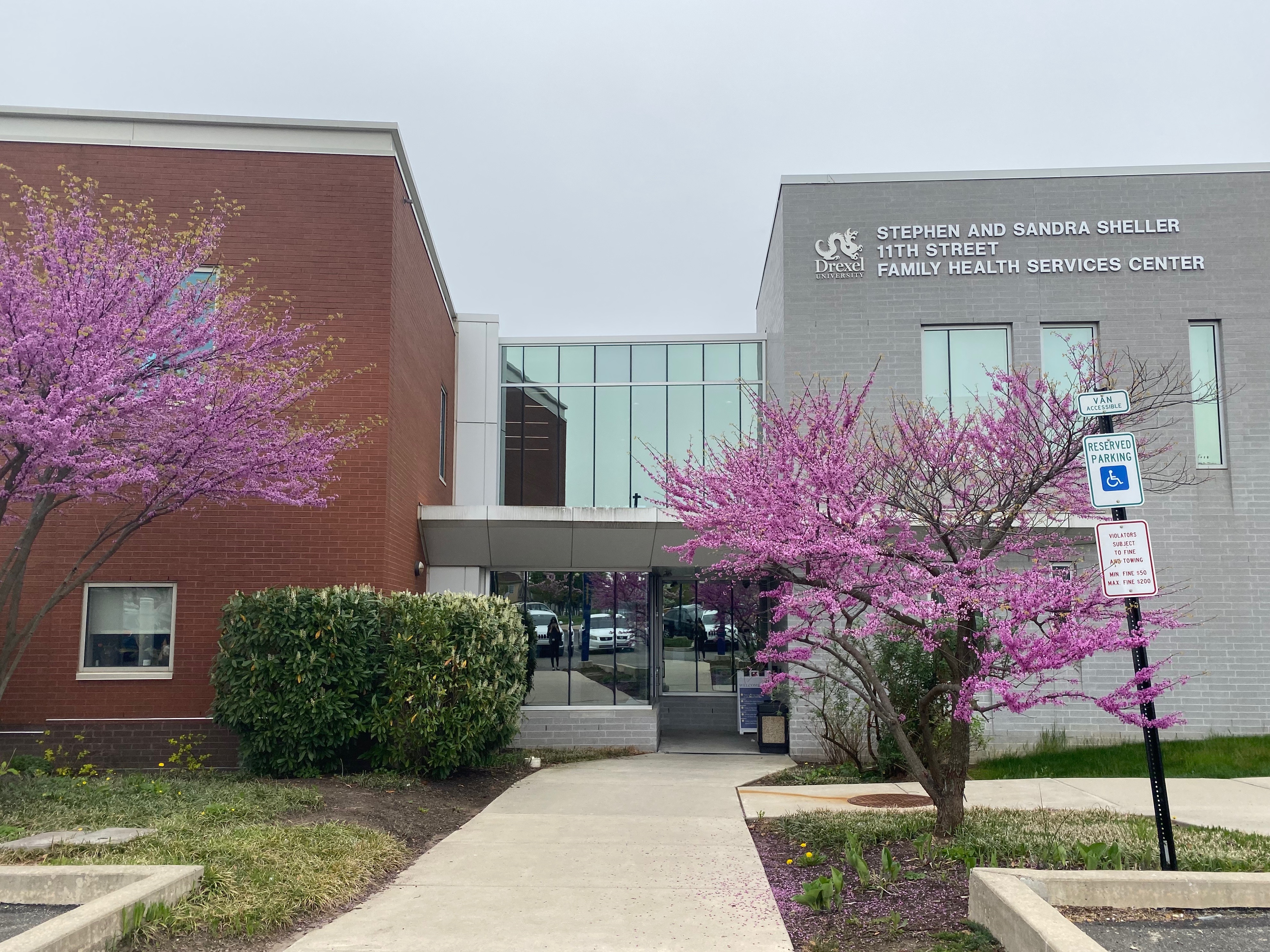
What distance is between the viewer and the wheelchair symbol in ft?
22.4

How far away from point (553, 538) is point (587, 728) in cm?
293

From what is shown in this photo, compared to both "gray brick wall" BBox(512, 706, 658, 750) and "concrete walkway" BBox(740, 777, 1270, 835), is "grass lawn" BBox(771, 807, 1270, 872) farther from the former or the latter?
"gray brick wall" BBox(512, 706, 658, 750)

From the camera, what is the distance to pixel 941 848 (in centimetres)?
783

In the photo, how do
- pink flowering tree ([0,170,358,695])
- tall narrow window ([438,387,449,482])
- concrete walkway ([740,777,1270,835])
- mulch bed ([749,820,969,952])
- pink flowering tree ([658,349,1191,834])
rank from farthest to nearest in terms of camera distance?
tall narrow window ([438,387,449,482]) < concrete walkway ([740,777,1270,835]) < pink flowering tree ([0,170,358,695]) < pink flowering tree ([658,349,1191,834]) < mulch bed ([749,820,969,952])

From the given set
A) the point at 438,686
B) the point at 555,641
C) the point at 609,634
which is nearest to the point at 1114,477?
the point at 438,686

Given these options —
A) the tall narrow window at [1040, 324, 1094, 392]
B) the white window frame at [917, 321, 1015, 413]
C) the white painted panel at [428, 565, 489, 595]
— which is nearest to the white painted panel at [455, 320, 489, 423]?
the white painted panel at [428, 565, 489, 595]

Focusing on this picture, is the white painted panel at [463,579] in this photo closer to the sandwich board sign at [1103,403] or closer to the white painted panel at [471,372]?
the white painted panel at [471,372]

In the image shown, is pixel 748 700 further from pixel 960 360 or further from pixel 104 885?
pixel 104 885

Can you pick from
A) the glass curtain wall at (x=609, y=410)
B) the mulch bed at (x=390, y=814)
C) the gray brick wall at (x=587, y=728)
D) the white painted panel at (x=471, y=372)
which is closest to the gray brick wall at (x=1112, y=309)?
the glass curtain wall at (x=609, y=410)

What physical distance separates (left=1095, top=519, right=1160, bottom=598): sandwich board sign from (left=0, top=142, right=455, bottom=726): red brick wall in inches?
351

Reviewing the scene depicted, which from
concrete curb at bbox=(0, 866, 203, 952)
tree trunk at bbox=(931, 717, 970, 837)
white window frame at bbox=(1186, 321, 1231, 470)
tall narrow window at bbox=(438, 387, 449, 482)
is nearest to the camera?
concrete curb at bbox=(0, 866, 203, 952)

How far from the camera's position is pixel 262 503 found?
1289cm

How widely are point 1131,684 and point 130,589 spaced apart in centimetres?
1156

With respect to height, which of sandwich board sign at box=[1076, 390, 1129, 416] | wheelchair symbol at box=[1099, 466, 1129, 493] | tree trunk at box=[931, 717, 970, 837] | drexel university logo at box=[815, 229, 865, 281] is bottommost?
tree trunk at box=[931, 717, 970, 837]
